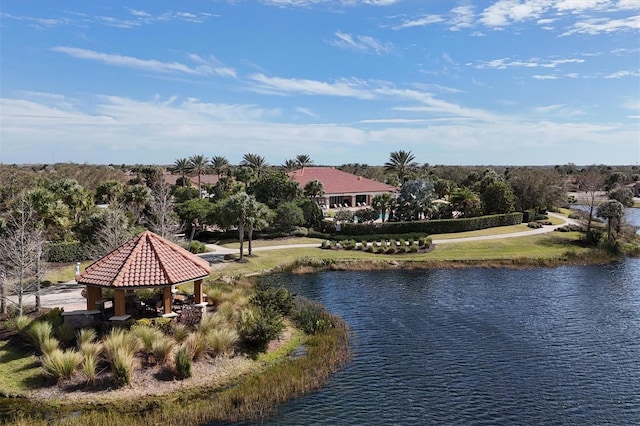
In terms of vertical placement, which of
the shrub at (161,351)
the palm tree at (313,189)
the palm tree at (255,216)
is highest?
the palm tree at (313,189)

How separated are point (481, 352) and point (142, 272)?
56.9ft

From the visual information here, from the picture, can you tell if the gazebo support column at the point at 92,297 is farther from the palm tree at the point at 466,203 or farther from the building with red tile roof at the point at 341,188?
the building with red tile roof at the point at 341,188

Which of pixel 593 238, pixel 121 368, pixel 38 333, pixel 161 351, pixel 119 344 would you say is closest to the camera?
pixel 121 368

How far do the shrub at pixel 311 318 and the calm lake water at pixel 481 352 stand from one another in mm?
1635

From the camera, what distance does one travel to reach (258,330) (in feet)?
81.0

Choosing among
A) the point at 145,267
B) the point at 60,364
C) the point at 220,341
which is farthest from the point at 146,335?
the point at 145,267

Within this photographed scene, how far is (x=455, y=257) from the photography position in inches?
1988

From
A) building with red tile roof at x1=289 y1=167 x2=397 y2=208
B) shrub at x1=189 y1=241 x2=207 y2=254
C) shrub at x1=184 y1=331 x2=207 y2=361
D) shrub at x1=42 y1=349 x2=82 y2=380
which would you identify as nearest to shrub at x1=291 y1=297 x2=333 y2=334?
shrub at x1=184 y1=331 x2=207 y2=361

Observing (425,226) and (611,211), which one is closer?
(611,211)

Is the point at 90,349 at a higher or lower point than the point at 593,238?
lower

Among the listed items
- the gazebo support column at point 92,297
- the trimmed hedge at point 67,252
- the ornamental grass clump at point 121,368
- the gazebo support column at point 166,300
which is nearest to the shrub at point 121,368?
the ornamental grass clump at point 121,368

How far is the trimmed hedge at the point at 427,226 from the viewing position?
2352 inches

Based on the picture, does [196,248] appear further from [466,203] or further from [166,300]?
[466,203]

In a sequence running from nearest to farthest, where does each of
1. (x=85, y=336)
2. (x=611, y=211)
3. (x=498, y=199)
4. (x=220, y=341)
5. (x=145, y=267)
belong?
(x=85, y=336) < (x=220, y=341) < (x=145, y=267) < (x=611, y=211) < (x=498, y=199)
